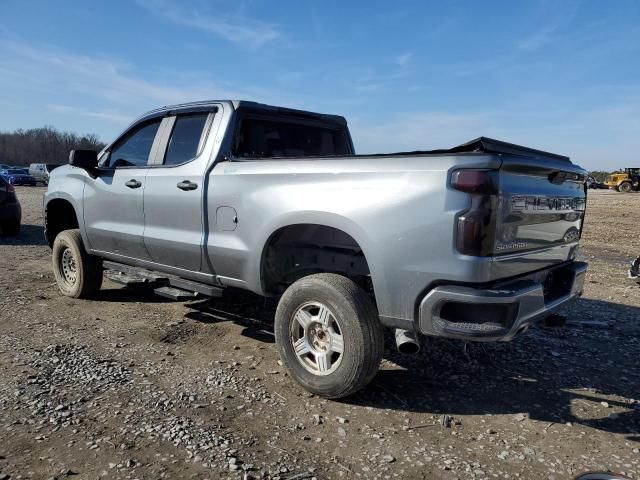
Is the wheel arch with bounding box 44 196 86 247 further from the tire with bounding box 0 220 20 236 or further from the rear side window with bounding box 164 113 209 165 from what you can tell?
the tire with bounding box 0 220 20 236

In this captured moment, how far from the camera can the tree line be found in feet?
321

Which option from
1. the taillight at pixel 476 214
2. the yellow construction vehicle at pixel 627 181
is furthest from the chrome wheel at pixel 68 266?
the yellow construction vehicle at pixel 627 181

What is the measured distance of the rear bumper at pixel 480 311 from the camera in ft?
8.97

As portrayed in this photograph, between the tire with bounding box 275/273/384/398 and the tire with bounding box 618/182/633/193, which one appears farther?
the tire with bounding box 618/182/633/193

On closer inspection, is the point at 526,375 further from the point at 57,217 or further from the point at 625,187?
the point at 625,187

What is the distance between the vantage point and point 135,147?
5.01m

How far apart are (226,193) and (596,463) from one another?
9.60ft

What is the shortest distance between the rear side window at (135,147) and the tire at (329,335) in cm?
231

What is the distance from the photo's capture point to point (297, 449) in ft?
9.05

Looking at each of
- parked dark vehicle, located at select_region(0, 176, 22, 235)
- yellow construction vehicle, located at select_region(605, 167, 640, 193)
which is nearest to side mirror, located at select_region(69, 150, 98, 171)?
parked dark vehicle, located at select_region(0, 176, 22, 235)

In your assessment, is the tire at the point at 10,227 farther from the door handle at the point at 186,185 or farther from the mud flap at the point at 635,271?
the mud flap at the point at 635,271

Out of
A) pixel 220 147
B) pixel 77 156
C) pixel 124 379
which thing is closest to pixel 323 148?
pixel 220 147

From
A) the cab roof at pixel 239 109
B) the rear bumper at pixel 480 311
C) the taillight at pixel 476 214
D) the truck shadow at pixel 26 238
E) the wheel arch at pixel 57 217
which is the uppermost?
the cab roof at pixel 239 109

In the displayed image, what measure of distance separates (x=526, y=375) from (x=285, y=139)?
114 inches
